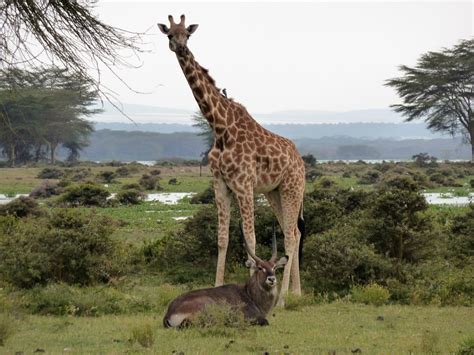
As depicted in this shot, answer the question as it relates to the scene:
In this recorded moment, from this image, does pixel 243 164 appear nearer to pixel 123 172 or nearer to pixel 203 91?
pixel 203 91

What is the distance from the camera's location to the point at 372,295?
38.6ft

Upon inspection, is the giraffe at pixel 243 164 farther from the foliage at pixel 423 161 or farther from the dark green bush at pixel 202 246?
the foliage at pixel 423 161

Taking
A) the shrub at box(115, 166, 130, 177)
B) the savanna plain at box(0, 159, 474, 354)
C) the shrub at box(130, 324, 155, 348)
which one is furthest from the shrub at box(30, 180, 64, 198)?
the shrub at box(130, 324, 155, 348)

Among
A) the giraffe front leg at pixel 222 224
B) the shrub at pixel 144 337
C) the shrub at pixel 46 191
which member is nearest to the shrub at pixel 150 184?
the shrub at pixel 46 191

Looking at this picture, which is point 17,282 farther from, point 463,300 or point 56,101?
point 56,101

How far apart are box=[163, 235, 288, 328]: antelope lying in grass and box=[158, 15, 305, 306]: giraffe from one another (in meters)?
1.56

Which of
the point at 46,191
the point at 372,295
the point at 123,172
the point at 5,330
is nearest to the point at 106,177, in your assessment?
the point at 123,172

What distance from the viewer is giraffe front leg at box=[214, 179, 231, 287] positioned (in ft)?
38.3

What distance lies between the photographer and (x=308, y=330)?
964 cm

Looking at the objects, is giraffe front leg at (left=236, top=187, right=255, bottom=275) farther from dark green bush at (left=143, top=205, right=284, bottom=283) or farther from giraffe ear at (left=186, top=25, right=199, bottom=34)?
dark green bush at (left=143, top=205, right=284, bottom=283)

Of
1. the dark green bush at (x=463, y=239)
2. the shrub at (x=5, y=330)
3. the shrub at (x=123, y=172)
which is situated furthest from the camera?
the shrub at (x=123, y=172)

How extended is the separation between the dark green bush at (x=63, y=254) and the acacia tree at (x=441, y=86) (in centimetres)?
4616

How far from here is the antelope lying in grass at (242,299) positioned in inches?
368

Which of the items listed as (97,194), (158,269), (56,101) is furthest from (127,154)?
(158,269)
